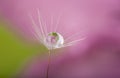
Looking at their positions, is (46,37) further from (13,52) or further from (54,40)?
(13,52)

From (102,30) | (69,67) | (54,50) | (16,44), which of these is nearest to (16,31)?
(16,44)

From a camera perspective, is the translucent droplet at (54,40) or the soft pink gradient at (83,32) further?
the soft pink gradient at (83,32)

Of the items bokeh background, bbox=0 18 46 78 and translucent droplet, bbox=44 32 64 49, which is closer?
translucent droplet, bbox=44 32 64 49

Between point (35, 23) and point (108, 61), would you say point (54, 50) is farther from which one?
point (108, 61)

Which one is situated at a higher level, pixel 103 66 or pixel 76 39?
pixel 76 39
